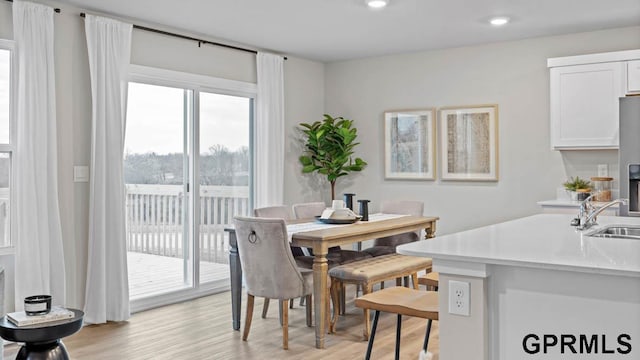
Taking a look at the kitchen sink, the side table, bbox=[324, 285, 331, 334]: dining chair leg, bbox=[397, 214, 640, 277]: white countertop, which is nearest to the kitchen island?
bbox=[397, 214, 640, 277]: white countertop

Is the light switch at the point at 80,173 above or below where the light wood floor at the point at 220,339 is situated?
above

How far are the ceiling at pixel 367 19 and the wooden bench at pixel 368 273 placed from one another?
6.45 feet

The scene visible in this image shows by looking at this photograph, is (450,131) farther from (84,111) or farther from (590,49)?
(84,111)

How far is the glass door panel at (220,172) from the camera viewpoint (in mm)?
5785

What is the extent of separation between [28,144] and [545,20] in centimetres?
419

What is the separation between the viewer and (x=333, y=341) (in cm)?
419

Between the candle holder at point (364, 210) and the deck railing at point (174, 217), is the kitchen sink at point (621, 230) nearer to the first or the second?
the candle holder at point (364, 210)

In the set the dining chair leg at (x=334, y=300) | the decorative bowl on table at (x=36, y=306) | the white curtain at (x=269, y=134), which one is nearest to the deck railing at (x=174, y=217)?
the white curtain at (x=269, y=134)

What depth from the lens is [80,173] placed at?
15.2 feet

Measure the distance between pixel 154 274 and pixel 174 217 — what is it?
54 centimetres

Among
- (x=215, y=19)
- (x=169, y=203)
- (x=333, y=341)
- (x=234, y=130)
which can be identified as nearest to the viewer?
(x=333, y=341)

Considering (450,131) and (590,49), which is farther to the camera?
(450,131)

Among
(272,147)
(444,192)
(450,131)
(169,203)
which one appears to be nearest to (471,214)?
(444,192)

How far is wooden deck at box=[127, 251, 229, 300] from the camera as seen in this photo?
5164 millimetres
